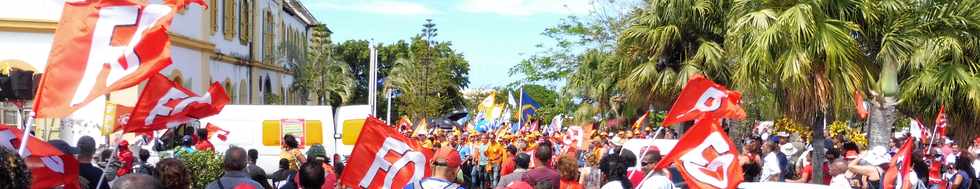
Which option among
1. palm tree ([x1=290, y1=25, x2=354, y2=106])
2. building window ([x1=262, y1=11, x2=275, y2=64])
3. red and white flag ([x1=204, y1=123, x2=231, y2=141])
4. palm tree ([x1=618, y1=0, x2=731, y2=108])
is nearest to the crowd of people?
red and white flag ([x1=204, y1=123, x2=231, y2=141])

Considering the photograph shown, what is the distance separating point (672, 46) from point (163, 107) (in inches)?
494

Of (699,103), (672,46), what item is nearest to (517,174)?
(699,103)

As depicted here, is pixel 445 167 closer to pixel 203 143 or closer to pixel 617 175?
pixel 617 175

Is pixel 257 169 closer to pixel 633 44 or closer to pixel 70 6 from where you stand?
pixel 70 6

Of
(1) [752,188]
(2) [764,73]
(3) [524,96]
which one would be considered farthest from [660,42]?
(3) [524,96]

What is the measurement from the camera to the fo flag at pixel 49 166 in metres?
5.95

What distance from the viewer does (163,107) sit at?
7383mm

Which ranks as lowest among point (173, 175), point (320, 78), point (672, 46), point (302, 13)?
point (320, 78)

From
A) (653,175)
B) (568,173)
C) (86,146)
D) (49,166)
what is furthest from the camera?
(568,173)

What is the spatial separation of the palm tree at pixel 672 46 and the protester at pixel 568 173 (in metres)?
10.3

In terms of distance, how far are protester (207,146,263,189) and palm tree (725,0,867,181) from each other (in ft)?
24.9

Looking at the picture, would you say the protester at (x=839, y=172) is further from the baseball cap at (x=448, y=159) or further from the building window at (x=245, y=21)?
the building window at (x=245, y=21)

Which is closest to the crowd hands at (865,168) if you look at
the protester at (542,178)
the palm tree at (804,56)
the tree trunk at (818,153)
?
the tree trunk at (818,153)

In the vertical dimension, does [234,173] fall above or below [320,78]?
above
